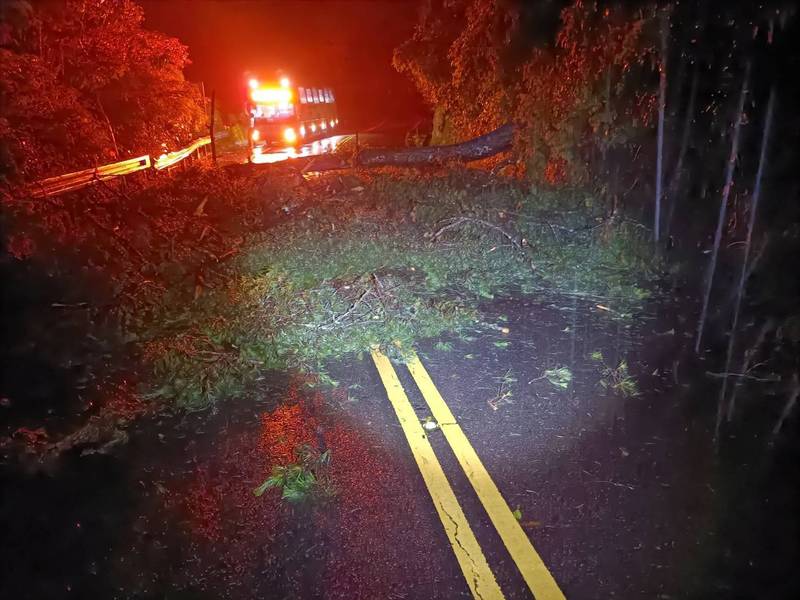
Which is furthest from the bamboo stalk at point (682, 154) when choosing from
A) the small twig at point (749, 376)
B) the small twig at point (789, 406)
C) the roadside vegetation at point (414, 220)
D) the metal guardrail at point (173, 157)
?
the metal guardrail at point (173, 157)

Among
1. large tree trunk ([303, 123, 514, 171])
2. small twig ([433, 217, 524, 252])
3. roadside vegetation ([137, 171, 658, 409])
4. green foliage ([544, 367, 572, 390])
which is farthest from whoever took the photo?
large tree trunk ([303, 123, 514, 171])

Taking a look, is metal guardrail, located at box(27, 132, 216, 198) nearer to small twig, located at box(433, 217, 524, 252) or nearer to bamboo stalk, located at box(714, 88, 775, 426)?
small twig, located at box(433, 217, 524, 252)

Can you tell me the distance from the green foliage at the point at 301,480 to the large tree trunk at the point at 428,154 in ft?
36.0

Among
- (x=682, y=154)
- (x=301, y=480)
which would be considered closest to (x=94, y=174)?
(x=301, y=480)

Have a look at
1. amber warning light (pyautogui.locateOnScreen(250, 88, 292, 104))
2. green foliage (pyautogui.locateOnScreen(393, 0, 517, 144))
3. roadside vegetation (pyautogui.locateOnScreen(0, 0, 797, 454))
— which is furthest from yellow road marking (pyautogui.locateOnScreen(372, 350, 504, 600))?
amber warning light (pyautogui.locateOnScreen(250, 88, 292, 104))

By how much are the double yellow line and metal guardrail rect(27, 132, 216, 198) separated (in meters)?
8.69

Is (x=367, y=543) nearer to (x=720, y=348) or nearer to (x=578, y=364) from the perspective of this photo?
(x=578, y=364)

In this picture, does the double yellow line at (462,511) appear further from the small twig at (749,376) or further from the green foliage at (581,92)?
the green foliage at (581,92)

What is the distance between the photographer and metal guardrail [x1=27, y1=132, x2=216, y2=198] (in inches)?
377

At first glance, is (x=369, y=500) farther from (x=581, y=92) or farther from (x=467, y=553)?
(x=581, y=92)

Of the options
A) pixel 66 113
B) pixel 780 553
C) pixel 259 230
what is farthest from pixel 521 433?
pixel 66 113

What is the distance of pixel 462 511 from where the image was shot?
318 centimetres

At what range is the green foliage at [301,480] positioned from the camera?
11.0 feet

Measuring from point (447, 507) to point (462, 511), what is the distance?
0.10 m
